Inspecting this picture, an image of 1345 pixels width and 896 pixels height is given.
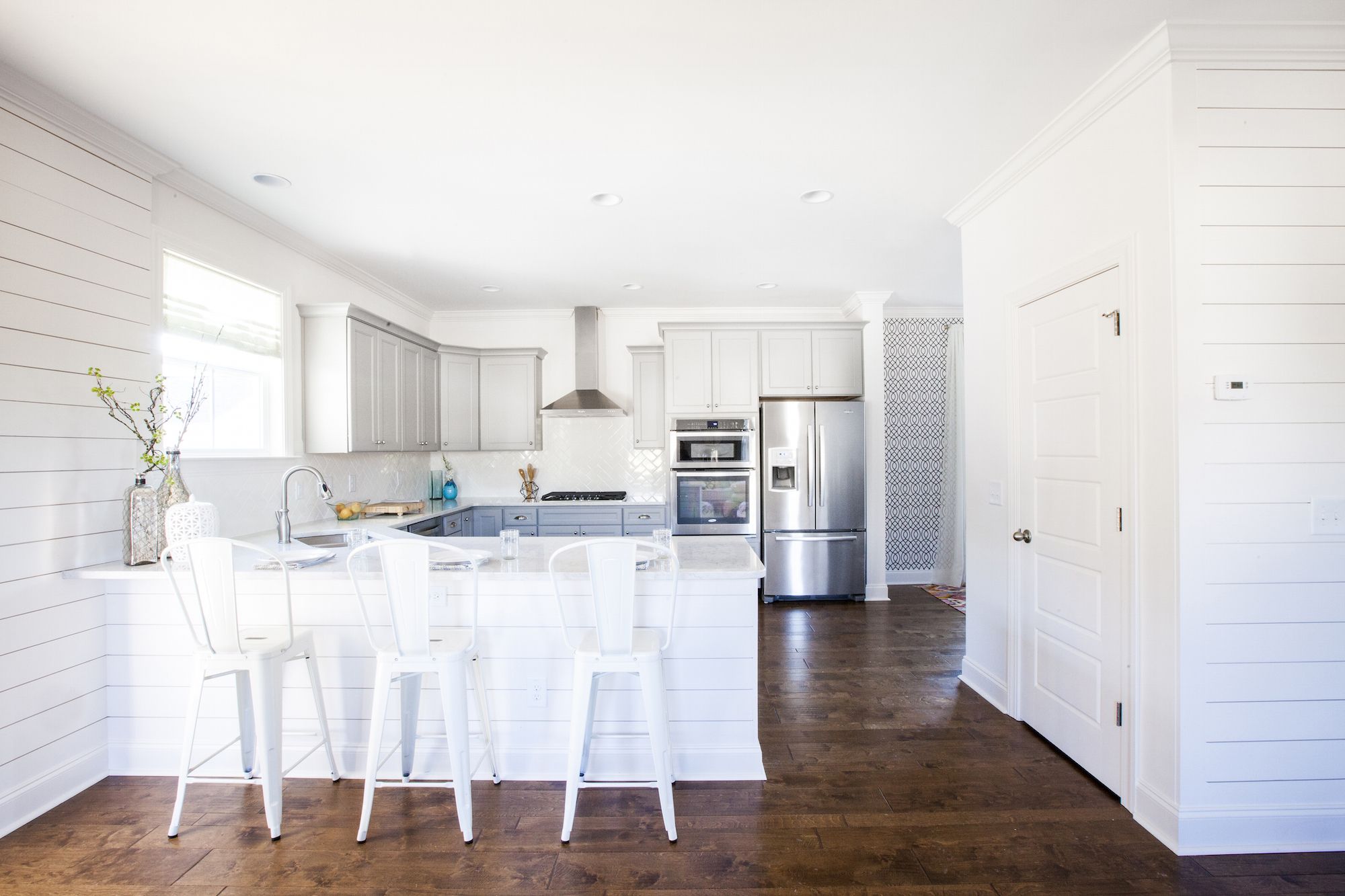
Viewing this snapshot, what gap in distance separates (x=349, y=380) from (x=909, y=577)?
16.1 feet

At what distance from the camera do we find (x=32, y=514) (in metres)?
2.14

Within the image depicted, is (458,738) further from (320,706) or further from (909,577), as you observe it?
(909,577)

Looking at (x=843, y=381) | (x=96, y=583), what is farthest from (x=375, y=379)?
(x=843, y=381)

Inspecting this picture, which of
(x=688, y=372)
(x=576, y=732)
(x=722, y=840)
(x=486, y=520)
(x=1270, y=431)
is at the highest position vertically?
(x=688, y=372)

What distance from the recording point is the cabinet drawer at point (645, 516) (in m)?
5.03

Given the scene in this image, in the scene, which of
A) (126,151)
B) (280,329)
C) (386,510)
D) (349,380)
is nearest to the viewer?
(126,151)

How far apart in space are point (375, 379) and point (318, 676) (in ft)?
7.81

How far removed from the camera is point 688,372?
16.6 feet

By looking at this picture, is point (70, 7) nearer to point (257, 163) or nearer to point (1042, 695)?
point (257, 163)

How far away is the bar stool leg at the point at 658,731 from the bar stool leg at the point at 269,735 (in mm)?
1245

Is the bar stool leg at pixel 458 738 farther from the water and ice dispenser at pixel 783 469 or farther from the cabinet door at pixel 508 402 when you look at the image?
the cabinet door at pixel 508 402

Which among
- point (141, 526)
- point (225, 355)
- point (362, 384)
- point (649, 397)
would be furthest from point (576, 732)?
point (649, 397)

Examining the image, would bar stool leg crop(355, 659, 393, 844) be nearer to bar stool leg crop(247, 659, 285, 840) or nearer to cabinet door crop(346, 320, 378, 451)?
bar stool leg crop(247, 659, 285, 840)

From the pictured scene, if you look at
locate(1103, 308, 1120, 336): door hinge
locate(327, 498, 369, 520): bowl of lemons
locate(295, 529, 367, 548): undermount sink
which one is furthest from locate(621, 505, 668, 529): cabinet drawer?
locate(1103, 308, 1120, 336): door hinge
